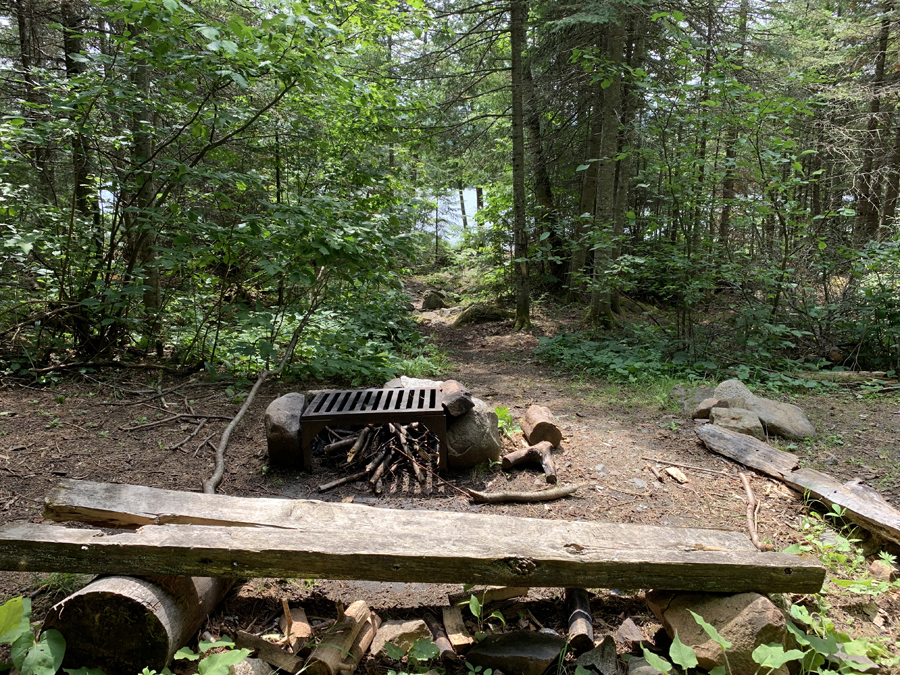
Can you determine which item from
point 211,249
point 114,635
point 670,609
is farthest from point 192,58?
point 670,609

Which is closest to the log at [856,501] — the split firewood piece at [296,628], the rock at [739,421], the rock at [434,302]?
the rock at [739,421]

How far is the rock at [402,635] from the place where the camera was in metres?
2.08

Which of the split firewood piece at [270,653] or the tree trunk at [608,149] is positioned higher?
the tree trunk at [608,149]

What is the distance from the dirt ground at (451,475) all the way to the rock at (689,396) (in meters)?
0.16

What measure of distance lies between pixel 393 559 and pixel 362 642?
48cm

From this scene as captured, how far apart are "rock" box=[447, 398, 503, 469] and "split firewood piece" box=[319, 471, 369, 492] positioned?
28.5 inches

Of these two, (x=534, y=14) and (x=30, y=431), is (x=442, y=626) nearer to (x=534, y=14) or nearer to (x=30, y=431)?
(x=30, y=431)

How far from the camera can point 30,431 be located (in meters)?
4.17

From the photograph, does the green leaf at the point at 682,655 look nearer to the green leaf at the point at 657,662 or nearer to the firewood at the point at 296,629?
the green leaf at the point at 657,662

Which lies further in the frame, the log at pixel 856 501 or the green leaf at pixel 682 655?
the log at pixel 856 501

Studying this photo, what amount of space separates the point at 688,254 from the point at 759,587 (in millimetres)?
6026

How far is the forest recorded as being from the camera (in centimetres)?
491

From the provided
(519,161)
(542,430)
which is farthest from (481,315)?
(542,430)

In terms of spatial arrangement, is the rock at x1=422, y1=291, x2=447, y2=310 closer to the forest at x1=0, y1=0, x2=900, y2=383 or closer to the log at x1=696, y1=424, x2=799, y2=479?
the forest at x1=0, y1=0, x2=900, y2=383
